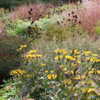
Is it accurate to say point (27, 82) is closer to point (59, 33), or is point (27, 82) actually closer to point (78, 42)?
point (78, 42)

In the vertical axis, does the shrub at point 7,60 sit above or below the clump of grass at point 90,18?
below

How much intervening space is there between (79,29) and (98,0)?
7.82 ft

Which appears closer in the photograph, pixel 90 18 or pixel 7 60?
pixel 7 60

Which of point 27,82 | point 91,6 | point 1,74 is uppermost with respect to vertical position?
point 91,6

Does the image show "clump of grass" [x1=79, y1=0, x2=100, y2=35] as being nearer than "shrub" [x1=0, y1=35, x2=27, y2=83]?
No

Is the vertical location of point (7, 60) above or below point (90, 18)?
below

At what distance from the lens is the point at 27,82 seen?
2416mm

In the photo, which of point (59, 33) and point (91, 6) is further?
point (91, 6)

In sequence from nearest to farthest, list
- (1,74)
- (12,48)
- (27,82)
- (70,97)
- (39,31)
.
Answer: (70,97) → (27,82) → (1,74) → (12,48) → (39,31)

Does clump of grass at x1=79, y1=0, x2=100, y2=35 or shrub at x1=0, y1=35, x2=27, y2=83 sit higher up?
clump of grass at x1=79, y1=0, x2=100, y2=35

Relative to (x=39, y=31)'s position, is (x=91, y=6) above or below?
above

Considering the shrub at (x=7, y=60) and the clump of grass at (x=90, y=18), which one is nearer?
the shrub at (x=7, y=60)

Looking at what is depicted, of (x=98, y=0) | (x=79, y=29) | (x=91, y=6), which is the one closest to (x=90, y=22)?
(x=79, y=29)

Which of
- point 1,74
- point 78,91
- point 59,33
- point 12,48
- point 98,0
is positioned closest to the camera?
point 78,91
